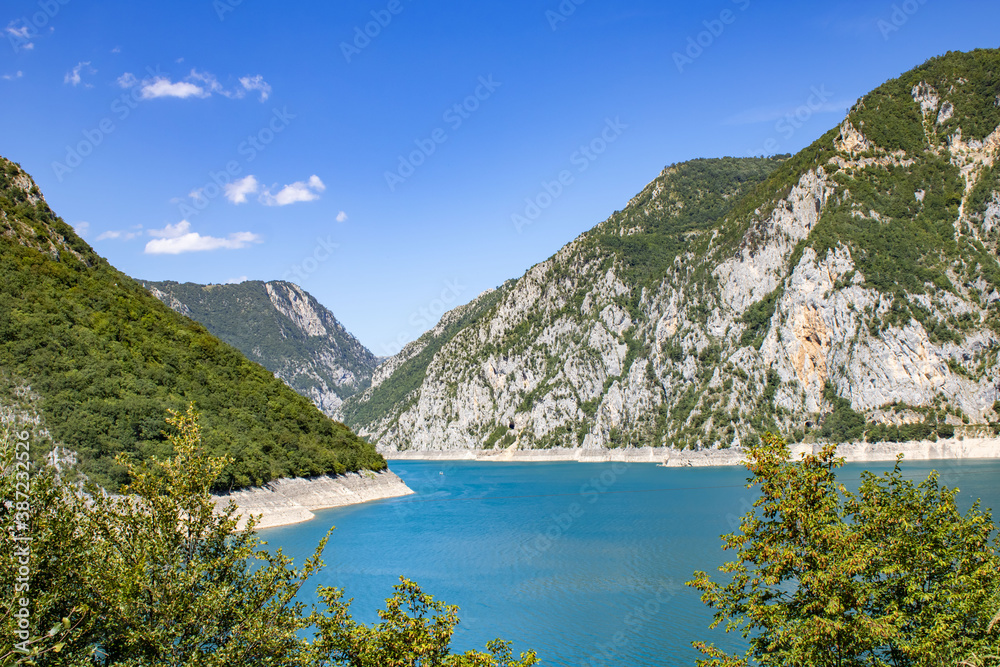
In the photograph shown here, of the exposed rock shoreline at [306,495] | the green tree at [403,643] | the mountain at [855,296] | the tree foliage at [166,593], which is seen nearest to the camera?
the tree foliage at [166,593]

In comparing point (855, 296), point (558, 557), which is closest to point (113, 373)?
point (558, 557)

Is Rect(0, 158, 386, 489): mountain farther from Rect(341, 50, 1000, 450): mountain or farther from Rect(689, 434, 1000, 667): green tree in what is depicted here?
Rect(341, 50, 1000, 450): mountain

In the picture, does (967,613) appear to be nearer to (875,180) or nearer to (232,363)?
(232,363)

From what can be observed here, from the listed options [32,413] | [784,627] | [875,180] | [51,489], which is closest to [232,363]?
[32,413]

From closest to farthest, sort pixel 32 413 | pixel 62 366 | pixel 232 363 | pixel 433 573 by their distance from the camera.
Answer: pixel 433 573
pixel 32 413
pixel 62 366
pixel 232 363

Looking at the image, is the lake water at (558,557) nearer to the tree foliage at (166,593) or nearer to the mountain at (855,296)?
the tree foliage at (166,593)

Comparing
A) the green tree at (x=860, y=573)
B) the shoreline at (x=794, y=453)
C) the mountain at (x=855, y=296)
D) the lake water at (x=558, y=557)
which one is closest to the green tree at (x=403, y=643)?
the green tree at (x=860, y=573)
